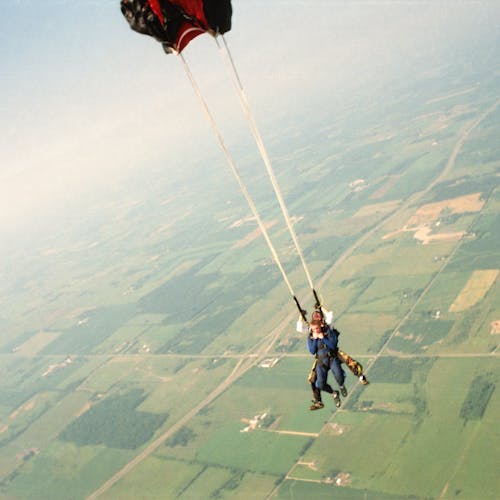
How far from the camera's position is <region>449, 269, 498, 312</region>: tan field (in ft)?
239

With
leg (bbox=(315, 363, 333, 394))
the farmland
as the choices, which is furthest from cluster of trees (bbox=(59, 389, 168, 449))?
leg (bbox=(315, 363, 333, 394))

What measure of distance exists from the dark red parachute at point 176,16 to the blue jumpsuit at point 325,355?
769 centimetres

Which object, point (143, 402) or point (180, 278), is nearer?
point (143, 402)

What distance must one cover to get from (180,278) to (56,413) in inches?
2338

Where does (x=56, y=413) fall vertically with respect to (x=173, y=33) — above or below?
below

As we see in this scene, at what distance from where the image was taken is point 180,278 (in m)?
147

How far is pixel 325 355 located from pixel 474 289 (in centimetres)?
6972

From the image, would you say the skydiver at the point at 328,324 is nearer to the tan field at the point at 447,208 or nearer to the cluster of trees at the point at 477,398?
the cluster of trees at the point at 477,398

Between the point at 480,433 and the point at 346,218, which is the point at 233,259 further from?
the point at 480,433

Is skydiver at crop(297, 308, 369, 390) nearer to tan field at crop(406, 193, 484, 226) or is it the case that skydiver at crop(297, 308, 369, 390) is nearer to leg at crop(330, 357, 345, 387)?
leg at crop(330, 357, 345, 387)

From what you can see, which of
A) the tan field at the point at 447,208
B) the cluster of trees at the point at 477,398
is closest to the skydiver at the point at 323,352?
the cluster of trees at the point at 477,398

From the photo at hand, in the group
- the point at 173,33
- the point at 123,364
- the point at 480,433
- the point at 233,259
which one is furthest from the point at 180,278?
the point at 173,33

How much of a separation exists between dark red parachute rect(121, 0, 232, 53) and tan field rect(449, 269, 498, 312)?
69.9 m

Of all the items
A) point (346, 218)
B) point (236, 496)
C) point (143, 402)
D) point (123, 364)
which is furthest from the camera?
point (346, 218)
